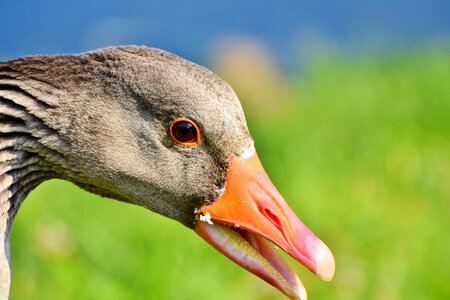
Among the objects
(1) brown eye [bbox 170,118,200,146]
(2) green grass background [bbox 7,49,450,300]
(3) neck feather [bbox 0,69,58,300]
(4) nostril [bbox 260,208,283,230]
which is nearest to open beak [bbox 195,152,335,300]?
(4) nostril [bbox 260,208,283,230]

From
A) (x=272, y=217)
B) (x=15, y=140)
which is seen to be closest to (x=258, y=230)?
(x=272, y=217)

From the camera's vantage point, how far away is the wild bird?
4.52 meters

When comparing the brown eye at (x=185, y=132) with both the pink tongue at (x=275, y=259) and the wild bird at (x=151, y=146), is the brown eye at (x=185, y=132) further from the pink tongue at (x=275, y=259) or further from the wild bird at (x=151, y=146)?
the pink tongue at (x=275, y=259)

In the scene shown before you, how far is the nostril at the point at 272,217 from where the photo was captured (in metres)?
4.65

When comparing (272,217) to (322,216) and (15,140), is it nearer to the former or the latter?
(15,140)

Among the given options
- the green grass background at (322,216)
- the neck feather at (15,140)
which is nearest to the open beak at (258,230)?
the neck feather at (15,140)

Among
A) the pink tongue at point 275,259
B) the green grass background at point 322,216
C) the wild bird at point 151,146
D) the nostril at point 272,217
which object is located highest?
the green grass background at point 322,216

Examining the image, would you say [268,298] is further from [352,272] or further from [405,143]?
[405,143]

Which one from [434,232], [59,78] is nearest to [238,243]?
[59,78]

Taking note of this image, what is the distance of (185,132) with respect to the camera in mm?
4547

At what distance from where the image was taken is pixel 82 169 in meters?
4.65

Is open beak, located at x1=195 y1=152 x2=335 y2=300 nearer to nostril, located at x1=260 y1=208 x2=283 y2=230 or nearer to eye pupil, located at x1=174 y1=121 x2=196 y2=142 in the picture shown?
A: nostril, located at x1=260 y1=208 x2=283 y2=230

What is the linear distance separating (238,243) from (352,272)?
114 inches

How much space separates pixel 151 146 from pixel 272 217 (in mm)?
701
